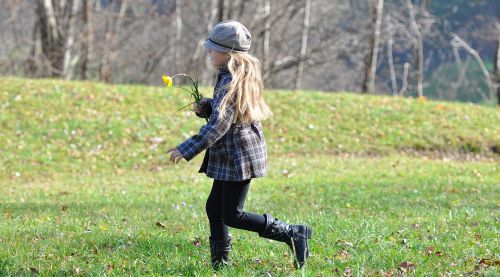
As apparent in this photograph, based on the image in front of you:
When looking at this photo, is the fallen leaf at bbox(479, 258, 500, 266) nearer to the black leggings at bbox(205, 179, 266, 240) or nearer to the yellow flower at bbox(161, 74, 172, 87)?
the black leggings at bbox(205, 179, 266, 240)

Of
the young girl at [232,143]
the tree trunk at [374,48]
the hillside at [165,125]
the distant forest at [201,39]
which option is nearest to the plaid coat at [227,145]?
the young girl at [232,143]

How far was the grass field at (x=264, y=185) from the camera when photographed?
192 inches

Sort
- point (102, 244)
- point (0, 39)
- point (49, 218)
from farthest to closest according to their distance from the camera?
1. point (0, 39)
2. point (49, 218)
3. point (102, 244)

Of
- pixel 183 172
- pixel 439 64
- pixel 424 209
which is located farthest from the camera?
pixel 439 64

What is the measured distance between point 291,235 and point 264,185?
6024mm

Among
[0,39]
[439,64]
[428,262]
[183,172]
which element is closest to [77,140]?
[183,172]

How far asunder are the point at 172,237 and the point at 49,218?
2.30 m

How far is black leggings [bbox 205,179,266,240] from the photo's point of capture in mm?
4504

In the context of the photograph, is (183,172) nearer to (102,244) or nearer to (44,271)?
(102,244)

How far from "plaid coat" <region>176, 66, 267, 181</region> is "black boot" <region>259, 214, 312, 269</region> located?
412mm

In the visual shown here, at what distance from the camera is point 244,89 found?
4.41m

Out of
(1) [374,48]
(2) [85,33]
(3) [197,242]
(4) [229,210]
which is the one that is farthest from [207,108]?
(2) [85,33]

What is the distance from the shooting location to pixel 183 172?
41.9ft

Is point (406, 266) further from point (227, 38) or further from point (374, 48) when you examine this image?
point (374, 48)
